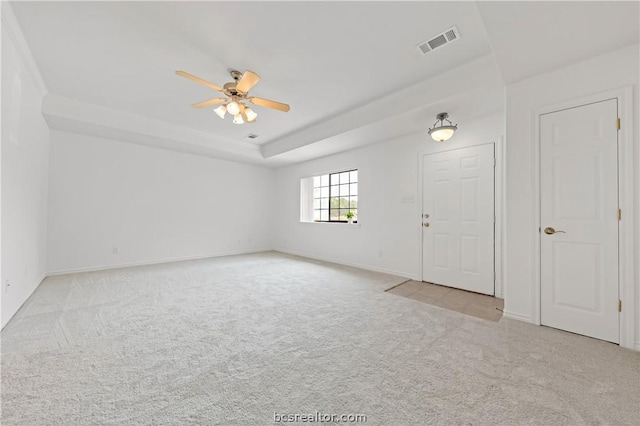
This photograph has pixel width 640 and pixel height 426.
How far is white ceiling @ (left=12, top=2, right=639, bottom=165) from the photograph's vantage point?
77.3 inches

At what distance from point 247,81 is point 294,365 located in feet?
8.73

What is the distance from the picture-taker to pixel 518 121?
2.59 meters

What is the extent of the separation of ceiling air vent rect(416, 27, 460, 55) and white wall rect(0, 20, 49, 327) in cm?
367

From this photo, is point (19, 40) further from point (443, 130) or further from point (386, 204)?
point (386, 204)

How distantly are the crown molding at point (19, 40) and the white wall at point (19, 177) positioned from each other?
0.01 meters

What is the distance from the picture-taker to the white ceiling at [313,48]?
1.96 metres

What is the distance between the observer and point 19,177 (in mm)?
2695

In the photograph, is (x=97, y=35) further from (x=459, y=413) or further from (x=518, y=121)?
(x=518, y=121)

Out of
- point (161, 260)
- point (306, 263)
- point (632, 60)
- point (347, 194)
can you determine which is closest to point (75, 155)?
point (161, 260)

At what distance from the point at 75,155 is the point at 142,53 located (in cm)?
318

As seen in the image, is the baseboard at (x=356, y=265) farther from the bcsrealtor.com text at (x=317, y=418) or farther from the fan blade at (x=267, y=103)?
the fan blade at (x=267, y=103)

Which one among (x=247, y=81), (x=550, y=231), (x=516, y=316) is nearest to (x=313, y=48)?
(x=247, y=81)

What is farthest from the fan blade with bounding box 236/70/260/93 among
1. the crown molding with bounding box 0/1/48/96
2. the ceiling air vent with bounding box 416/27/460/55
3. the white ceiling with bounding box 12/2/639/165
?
the crown molding with bounding box 0/1/48/96

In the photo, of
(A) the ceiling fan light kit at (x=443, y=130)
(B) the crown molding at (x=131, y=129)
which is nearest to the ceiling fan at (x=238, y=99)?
(A) the ceiling fan light kit at (x=443, y=130)
